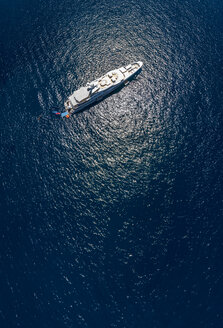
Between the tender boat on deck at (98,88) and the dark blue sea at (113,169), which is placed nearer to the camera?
the dark blue sea at (113,169)

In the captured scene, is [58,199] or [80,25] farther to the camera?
[80,25]

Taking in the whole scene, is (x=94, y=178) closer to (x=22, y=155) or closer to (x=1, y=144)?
(x=22, y=155)

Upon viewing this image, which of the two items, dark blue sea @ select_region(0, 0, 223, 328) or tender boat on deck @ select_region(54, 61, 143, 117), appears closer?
dark blue sea @ select_region(0, 0, 223, 328)

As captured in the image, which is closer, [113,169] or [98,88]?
[113,169]

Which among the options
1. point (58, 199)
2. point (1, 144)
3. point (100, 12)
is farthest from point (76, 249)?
point (100, 12)
